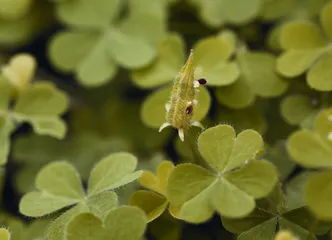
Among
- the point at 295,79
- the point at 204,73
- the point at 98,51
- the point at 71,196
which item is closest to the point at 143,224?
the point at 71,196

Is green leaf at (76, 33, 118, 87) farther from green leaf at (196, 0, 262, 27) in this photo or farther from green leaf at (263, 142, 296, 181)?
green leaf at (263, 142, 296, 181)

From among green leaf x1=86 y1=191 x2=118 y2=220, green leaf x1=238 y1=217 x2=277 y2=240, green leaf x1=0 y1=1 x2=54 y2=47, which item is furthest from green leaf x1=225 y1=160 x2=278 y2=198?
green leaf x1=0 y1=1 x2=54 y2=47

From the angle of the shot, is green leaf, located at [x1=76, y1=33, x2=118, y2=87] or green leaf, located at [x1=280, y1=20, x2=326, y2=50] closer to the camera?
green leaf, located at [x1=280, y1=20, x2=326, y2=50]

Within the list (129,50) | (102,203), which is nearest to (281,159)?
(102,203)

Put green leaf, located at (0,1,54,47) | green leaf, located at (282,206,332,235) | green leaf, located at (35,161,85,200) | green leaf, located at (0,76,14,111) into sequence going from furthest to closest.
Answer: green leaf, located at (0,1,54,47) < green leaf, located at (0,76,14,111) < green leaf, located at (35,161,85,200) < green leaf, located at (282,206,332,235)

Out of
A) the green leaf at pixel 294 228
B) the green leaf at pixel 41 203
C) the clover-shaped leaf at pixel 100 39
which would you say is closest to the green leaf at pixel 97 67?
the clover-shaped leaf at pixel 100 39

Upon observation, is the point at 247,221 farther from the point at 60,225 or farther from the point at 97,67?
the point at 97,67

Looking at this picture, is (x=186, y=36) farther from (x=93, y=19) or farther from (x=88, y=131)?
(x=88, y=131)
